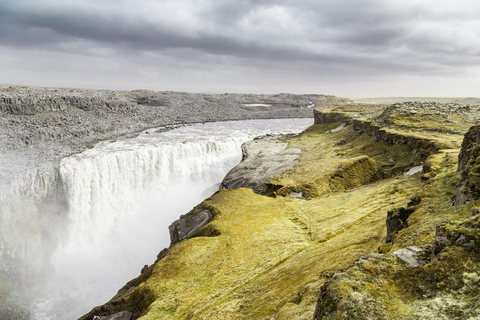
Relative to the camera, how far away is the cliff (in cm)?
519

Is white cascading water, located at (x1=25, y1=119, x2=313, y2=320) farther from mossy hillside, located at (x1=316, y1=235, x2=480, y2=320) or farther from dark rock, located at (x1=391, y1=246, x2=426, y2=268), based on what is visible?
dark rock, located at (x1=391, y1=246, x2=426, y2=268)

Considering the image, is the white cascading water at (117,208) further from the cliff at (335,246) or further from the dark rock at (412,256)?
the dark rock at (412,256)

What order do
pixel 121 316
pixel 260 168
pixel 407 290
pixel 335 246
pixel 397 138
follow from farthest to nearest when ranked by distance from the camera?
pixel 260 168 < pixel 397 138 < pixel 121 316 < pixel 335 246 < pixel 407 290

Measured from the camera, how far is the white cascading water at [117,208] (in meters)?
25.2

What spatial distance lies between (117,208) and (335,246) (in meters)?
28.8

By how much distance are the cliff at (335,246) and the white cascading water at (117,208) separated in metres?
10.3

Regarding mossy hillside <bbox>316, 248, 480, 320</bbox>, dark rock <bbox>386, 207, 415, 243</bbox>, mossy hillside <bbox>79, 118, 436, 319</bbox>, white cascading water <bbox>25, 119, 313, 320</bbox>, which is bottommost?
white cascading water <bbox>25, 119, 313, 320</bbox>

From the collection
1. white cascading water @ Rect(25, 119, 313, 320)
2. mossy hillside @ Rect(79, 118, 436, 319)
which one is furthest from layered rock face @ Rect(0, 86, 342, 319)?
mossy hillside @ Rect(79, 118, 436, 319)

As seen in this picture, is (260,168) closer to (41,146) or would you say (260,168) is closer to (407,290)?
(407,290)

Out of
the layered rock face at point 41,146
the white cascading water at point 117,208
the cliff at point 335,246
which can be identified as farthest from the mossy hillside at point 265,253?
the layered rock face at point 41,146

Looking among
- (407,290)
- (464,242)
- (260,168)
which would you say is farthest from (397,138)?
(407,290)

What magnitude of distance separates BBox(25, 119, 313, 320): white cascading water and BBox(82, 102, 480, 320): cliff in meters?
10.3

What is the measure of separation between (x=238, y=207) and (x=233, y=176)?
40.4ft

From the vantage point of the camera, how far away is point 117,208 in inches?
1339
